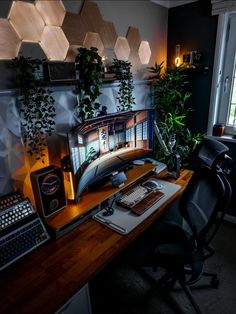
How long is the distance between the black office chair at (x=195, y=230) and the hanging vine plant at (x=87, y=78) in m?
0.89

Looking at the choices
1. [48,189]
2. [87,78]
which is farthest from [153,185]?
[87,78]

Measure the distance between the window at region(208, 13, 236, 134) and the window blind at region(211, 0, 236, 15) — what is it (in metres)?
0.06

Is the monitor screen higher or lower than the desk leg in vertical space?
higher

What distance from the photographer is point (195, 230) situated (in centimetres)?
129

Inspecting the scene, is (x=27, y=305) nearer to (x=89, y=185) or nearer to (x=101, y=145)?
(x=89, y=185)

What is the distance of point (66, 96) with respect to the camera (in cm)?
151

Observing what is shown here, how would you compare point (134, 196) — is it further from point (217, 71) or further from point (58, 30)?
point (217, 71)

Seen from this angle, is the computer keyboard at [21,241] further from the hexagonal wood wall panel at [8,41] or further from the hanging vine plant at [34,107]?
the hexagonal wood wall panel at [8,41]

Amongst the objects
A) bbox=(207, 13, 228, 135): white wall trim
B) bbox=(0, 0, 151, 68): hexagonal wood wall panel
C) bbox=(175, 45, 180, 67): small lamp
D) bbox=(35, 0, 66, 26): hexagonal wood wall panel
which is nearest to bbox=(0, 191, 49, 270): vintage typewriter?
bbox=(0, 0, 151, 68): hexagonal wood wall panel

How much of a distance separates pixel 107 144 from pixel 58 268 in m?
0.89

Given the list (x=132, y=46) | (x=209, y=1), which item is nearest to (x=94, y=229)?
(x=132, y=46)

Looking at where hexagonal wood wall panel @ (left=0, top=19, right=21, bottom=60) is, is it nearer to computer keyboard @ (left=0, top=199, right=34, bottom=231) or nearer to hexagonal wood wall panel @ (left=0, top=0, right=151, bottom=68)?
hexagonal wood wall panel @ (left=0, top=0, right=151, bottom=68)

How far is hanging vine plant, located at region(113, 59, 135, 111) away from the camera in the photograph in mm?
1730

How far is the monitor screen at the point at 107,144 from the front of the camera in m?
1.38
